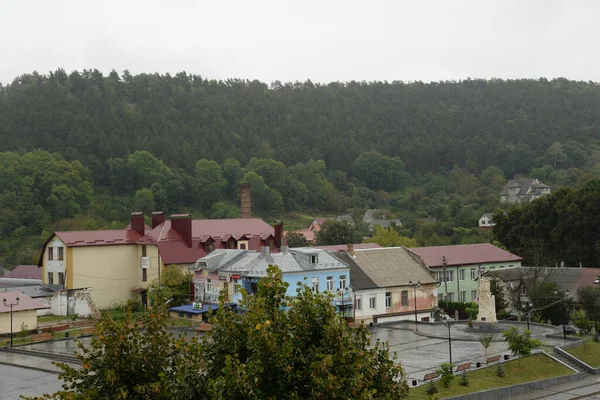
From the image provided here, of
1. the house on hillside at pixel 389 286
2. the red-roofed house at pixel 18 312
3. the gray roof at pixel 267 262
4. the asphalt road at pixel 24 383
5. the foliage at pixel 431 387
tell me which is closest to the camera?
the foliage at pixel 431 387

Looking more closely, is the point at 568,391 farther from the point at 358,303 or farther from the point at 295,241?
the point at 295,241

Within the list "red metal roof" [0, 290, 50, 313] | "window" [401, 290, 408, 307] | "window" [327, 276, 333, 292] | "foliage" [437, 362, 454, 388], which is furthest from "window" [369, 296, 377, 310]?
"red metal roof" [0, 290, 50, 313]

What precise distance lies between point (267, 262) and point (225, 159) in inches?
4219

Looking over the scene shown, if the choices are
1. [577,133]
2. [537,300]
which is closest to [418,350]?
[537,300]

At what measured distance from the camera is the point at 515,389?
3234cm

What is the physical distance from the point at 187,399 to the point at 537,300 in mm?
41678

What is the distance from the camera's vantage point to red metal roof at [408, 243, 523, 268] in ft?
191

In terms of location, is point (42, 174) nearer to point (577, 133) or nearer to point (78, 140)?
point (78, 140)

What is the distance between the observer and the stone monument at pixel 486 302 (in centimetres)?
4475

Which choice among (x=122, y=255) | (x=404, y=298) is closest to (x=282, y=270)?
(x=404, y=298)

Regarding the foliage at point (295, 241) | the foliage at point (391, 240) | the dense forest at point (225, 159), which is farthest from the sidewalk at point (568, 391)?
the dense forest at point (225, 159)

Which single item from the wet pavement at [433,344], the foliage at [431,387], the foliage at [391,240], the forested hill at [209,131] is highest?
the forested hill at [209,131]

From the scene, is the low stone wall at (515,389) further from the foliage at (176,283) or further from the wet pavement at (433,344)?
the foliage at (176,283)

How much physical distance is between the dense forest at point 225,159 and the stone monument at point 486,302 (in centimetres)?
4505
